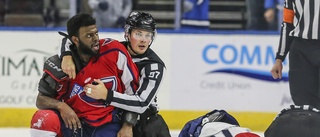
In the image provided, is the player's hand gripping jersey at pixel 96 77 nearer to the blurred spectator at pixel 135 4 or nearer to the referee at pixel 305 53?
the referee at pixel 305 53

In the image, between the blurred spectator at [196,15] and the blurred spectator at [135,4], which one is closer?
the blurred spectator at [196,15]

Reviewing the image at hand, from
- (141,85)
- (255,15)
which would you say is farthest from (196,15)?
(141,85)

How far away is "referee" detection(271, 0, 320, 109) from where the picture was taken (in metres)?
3.76

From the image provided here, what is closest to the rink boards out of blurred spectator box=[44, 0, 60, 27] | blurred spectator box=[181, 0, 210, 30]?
blurred spectator box=[181, 0, 210, 30]

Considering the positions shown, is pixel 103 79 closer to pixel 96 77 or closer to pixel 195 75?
pixel 96 77

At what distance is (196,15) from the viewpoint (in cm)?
687

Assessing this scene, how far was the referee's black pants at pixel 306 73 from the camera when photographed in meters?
3.76

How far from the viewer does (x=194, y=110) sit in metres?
6.48

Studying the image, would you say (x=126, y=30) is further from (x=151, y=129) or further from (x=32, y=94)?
(x=32, y=94)

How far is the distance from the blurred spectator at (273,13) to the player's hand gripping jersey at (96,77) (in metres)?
3.60

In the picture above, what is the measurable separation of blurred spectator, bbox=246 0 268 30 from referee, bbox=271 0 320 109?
2.94 metres

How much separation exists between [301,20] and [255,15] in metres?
3.13

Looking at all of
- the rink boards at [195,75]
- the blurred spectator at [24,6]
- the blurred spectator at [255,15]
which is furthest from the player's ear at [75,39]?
the blurred spectator at [24,6]

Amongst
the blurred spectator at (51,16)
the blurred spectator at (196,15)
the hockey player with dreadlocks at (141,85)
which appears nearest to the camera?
the hockey player with dreadlocks at (141,85)
